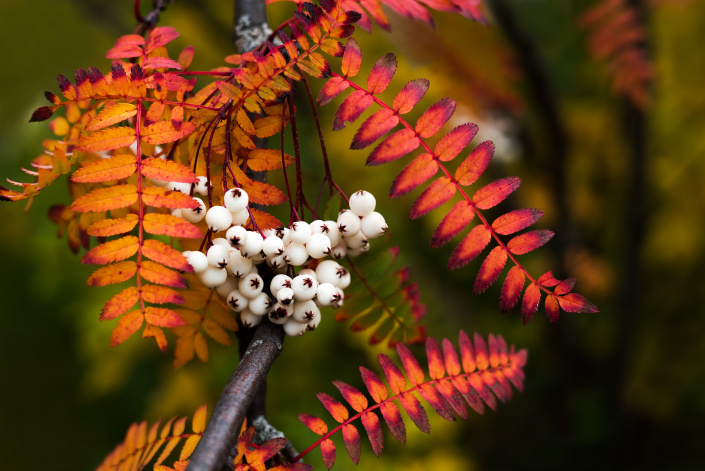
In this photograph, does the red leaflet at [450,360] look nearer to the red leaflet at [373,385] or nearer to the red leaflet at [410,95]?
the red leaflet at [373,385]

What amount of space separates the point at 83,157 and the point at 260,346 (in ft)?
1.10

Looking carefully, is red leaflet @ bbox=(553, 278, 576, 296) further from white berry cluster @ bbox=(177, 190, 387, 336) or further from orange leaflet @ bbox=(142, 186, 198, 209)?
orange leaflet @ bbox=(142, 186, 198, 209)

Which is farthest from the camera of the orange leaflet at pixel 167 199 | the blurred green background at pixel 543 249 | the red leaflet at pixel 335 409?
the blurred green background at pixel 543 249

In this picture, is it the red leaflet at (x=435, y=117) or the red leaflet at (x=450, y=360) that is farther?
the red leaflet at (x=450, y=360)

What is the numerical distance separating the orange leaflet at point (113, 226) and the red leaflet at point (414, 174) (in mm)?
233

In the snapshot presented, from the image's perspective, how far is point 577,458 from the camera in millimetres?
3125

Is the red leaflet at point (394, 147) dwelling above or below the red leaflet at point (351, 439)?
above

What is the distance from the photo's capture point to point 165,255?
489 mm

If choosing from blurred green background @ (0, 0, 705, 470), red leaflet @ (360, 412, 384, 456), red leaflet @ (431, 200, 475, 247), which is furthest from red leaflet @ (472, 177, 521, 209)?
blurred green background @ (0, 0, 705, 470)

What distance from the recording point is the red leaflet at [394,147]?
520 mm

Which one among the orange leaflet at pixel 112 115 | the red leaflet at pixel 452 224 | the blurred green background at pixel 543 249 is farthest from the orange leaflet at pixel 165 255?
the blurred green background at pixel 543 249

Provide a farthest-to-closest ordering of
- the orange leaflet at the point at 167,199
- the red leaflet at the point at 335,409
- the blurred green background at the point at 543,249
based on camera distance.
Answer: the blurred green background at the point at 543,249, the red leaflet at the point at 335,409, the orange leaflet at the point at 167,199

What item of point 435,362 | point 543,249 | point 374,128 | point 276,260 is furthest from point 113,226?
point 543,249

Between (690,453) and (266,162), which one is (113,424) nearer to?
(690,453)
